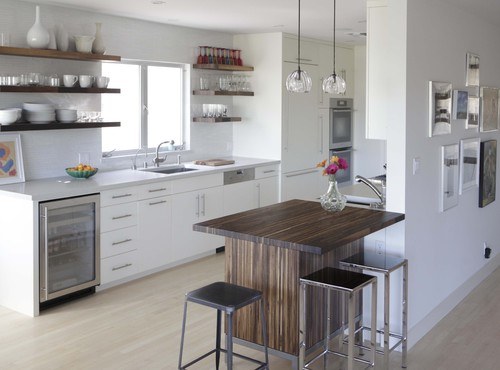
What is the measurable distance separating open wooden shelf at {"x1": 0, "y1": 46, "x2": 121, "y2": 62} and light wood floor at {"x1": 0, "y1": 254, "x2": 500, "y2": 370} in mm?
2009

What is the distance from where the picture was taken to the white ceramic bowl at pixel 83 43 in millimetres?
5266

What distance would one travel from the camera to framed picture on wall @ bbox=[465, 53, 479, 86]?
4.89 meters

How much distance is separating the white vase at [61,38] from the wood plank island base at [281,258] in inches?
96.6

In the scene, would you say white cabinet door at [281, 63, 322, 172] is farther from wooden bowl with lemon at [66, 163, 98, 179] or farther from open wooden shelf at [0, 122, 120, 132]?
wooden bowl with lemon at [66, 163, 98, 179]

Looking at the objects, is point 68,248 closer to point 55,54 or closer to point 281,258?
point 55,54

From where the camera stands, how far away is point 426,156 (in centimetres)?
422

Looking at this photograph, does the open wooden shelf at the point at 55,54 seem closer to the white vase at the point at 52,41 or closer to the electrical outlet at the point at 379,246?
the white vase at the point at 52,41

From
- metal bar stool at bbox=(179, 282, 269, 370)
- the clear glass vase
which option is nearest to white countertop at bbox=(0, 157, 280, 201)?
metal bar stool at bbox=(179, 282, 269, 370)

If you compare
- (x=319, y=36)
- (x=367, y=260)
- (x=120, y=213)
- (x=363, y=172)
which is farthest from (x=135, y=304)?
(x=363, y=172)

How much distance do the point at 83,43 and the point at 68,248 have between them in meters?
1.82

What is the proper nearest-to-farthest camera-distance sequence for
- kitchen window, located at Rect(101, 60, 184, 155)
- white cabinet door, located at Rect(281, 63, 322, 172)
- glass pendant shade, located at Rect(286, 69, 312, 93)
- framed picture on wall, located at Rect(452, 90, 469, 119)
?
glass pendant shade, located at Rect(286, 69, 312, 93)
framed picture on wall, located at Rect(452, 90, 469, 119)
kitchen window, located at Rect(101, 60, 184, 155)
white cabinet door, located at Rect(281, 63, 322, 172)

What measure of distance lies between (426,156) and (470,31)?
1.43m

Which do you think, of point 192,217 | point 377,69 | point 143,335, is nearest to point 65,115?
point 192,217

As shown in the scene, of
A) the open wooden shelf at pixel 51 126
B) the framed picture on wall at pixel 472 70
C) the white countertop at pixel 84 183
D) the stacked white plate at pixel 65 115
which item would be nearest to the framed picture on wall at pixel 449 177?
the framed picture on wall at pixel 472 70
